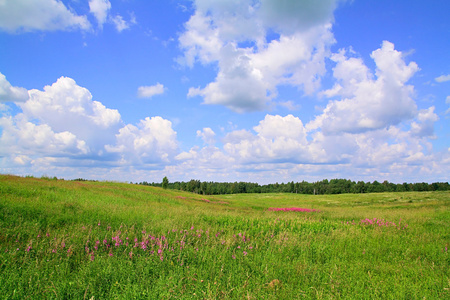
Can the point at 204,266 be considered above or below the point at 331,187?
above

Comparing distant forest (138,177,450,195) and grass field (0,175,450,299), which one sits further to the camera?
distant forest (138,177,450,195)

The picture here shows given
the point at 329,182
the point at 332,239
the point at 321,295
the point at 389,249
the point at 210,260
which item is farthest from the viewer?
the point at 329,182

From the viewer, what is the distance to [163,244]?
21.4ft

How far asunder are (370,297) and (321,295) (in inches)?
47.6

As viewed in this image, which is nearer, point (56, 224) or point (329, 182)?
point (56, 224)

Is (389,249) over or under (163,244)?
under

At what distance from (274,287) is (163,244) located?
3319 mm

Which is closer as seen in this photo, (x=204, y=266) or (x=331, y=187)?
(x=204, y=266)

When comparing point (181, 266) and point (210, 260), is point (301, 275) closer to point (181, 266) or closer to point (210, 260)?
point (210, 260)

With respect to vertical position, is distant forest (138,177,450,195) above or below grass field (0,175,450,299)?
below

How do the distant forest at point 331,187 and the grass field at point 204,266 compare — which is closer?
the grass field at point 204,266

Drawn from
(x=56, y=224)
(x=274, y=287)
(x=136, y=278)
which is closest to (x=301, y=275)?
(x=274, y=287)

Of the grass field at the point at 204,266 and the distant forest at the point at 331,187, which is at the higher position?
the grass field at the point at 204,266

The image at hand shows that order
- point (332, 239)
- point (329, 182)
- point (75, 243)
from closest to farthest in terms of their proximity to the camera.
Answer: point (75, 243)
point (332, 239)
point (329, 182)
